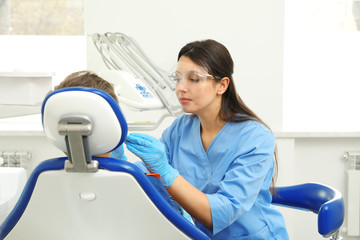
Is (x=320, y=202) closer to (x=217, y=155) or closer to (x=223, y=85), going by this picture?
(x=217, y=155)

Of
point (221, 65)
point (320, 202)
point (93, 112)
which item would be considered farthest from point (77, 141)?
point (320, 202)

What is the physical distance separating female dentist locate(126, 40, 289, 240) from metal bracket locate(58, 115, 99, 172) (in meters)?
0.25

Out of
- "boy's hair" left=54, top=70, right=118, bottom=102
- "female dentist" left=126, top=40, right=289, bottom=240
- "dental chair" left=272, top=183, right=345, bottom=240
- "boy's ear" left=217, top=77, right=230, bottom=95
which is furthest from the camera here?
"boy's ear" left=217, top=77, right=230, bottom=95

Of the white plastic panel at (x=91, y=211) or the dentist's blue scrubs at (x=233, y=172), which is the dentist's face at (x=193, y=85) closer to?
the dentist's blue scrubs at (x=233, y=172)

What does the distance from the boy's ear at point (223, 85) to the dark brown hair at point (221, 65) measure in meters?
0.01

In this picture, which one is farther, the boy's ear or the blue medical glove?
the boy's ear

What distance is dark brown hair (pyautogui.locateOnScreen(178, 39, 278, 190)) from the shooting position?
1.69 metres

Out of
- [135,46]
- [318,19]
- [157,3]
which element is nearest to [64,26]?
[157,3]

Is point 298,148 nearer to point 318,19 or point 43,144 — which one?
point 318,19

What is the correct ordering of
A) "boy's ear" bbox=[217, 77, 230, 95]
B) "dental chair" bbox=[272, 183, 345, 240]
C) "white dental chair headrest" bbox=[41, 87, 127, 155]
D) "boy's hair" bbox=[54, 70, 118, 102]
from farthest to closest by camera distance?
"boy's ear" bbox=[217, 77, 230, 95] → "dental chair" bbox=[272, 183, 345, 240] → "boy's hair" bbox=[54, 70, 118, 102] → "white dental chair headrest" bbox=[41, 87, 127, 155]

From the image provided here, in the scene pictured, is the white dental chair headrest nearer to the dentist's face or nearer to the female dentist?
the female dentist

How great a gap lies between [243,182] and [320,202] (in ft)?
1.38

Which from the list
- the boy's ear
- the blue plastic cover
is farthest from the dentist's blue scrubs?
the blue plastic cover

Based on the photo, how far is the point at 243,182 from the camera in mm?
1542
